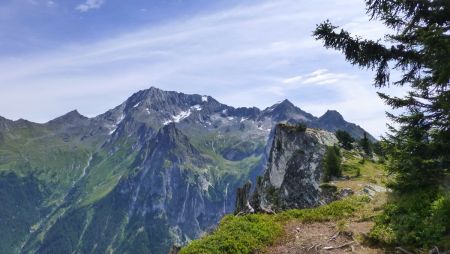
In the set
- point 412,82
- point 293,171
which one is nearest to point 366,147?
point 293,171

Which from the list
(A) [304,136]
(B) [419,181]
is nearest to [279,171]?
(A) [304,136]

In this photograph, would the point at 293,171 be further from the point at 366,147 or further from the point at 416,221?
the point at 416,221

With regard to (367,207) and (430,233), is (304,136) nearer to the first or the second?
(367,207)

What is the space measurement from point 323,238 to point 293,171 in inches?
1576

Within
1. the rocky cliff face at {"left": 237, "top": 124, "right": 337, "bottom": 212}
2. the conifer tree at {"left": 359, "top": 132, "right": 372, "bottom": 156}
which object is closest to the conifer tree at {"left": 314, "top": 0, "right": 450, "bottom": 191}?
the rocky cliff face at {"left": 237, "top": 124, "right": 337, "bottom": 212}

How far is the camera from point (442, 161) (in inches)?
853

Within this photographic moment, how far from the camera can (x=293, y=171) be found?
62.0 meters

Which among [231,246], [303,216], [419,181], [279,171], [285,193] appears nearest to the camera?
[231,246]

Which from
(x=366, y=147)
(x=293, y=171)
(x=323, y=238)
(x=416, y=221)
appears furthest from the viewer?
(x=366, y=147)

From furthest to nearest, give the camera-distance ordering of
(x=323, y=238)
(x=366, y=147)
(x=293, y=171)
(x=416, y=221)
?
(x=366, y=147) < (x=293, y=171) < (x=323, y=238) < (x=416, y=221)

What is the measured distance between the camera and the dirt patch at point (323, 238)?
20.6m

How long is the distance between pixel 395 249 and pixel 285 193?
134 ft

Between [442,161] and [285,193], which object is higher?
[442,161]

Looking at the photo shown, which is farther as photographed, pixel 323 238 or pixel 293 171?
pixel 293 171
